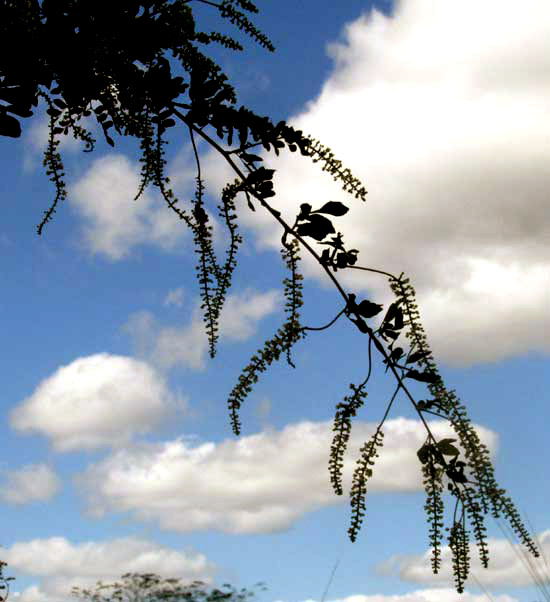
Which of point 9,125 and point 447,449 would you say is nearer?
point 447,449

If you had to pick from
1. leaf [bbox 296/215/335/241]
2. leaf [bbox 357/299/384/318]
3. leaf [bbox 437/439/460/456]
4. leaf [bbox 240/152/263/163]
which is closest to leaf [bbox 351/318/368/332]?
leaf [bbox 357/299/384/318]

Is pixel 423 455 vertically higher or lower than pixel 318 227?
lower

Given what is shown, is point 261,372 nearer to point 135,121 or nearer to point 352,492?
point 352,492

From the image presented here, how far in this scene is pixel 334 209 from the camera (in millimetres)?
2939

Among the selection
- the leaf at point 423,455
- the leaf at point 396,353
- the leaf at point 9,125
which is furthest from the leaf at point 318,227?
the leaf at point 9,125

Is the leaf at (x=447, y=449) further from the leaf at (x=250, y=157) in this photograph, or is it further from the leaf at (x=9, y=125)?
the leaf at (x=9, y=125)

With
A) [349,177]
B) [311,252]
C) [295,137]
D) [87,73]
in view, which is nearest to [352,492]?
[311,252]

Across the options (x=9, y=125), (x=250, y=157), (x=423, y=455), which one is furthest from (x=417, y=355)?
(x=9, y=125)

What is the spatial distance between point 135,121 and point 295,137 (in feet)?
2.14

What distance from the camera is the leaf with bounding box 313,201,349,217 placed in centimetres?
293

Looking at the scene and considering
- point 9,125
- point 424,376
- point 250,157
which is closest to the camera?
point 424,376

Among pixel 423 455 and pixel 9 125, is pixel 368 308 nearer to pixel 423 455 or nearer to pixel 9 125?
pixel 423 455

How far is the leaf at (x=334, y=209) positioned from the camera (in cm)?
293

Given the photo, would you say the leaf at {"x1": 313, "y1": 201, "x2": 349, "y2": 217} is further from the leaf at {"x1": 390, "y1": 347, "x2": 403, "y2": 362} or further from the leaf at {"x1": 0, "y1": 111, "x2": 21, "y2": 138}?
the leaf at {"x1": 0, "y1": 111, "x2": 21, "y2": 138}
